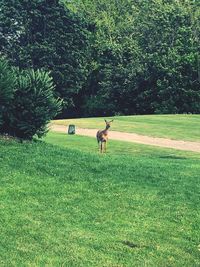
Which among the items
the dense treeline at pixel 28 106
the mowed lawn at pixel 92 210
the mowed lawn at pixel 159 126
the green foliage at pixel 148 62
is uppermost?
the green foliage at pixel 148 62

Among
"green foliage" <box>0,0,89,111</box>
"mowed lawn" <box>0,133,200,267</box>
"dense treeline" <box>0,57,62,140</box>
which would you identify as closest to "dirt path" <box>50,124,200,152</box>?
"mowed lawn" <box>0,133,200,267</box>

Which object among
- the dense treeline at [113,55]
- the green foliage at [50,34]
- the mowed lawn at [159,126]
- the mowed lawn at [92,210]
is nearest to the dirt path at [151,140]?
the mowed lawn at [159,126]

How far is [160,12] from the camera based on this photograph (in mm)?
57406

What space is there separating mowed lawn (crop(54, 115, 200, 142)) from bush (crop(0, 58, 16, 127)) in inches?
590

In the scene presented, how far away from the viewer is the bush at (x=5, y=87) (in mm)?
13203

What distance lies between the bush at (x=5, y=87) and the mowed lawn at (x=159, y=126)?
1499 cm

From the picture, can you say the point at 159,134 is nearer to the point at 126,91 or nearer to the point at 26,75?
the point at 26,75

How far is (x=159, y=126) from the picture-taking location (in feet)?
108

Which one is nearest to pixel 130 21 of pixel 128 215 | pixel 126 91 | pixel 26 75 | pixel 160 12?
pixel 160 12

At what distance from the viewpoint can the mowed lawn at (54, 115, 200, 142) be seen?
28972 millimetres

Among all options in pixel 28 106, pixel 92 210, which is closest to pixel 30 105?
pixel 28 106

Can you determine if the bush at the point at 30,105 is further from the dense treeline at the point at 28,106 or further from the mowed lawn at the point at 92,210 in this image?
the mowed lawn at the point at 92,210

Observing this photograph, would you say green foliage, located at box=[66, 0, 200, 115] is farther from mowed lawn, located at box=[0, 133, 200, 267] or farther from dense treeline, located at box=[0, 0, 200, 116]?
mowed lawn, located at box=[0, 133, 200, 267]

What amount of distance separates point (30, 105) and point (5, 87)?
3.10 feet
